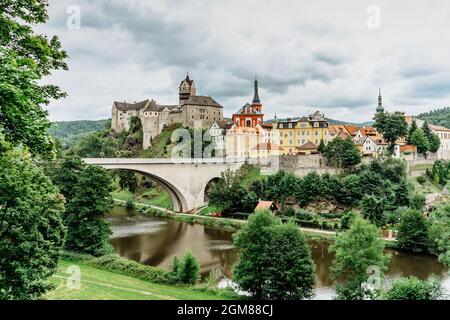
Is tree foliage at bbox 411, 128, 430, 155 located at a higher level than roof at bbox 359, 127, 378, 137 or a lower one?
lower

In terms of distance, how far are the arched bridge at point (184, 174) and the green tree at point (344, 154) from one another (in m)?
10.7

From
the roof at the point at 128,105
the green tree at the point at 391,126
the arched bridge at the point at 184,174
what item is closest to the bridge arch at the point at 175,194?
the arched bridge at the point at 184,174

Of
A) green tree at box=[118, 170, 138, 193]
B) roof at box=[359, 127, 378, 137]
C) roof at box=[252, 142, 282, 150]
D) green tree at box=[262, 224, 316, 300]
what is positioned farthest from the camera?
green tree at box=[118, 170, 138, 193]

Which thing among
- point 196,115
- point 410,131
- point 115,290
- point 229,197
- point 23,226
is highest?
point 196,115

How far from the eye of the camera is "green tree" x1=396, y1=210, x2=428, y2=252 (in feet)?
86.4

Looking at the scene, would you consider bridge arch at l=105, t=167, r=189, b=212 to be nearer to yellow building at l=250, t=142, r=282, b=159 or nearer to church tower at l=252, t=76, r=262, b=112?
yellow building at l=250, t=142, r=282, b=159

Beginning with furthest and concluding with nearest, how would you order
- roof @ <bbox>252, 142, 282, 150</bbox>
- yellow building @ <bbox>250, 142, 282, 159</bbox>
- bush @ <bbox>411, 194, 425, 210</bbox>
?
1. roof @ <bbox>252, 142, 282, 150</bbox>
2. yellow building @ <bbox>250, 142, 282, 159</bbox>
3. bush @ <bbox>411, 194, 425, 210</bbox>

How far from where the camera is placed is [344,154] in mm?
44031

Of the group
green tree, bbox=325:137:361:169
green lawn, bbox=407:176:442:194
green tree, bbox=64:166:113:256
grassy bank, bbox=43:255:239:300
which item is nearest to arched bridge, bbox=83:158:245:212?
green tree, bbox=325:137:361:169

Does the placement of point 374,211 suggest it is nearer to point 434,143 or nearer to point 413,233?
point 413,233

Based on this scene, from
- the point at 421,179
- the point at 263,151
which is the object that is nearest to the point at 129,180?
the point at 263,151

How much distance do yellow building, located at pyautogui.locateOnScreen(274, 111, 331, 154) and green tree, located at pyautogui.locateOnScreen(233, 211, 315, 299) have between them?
37680 mm

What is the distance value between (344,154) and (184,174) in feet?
53.5

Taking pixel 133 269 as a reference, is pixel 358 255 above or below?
above
